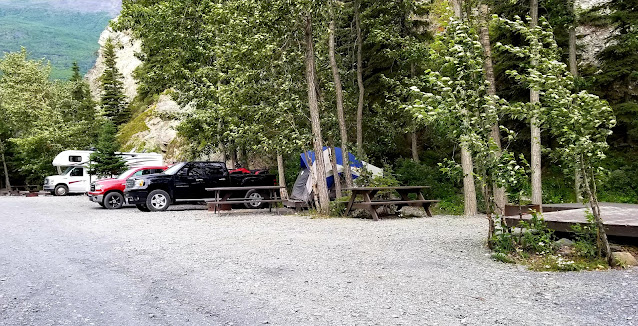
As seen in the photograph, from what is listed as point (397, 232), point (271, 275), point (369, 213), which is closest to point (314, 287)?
point (271, 275)

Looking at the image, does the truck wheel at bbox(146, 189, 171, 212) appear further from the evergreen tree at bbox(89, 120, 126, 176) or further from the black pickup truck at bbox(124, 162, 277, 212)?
the evergreen tree at bbox(89, 120, 126, 176)

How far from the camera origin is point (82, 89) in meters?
56.5

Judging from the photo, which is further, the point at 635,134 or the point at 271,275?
the point at 635,134

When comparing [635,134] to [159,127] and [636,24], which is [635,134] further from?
[159,127]

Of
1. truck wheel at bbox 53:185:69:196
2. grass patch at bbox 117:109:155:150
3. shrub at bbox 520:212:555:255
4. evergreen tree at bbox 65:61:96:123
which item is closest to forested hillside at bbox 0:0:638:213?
shrub at bbox 520:212:555:255

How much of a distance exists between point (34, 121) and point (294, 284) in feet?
134

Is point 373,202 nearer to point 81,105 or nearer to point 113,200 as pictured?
point 113,200

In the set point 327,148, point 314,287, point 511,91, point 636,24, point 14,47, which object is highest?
point 14,47

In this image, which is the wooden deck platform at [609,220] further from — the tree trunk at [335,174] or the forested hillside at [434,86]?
the tree trunk at [335,174]

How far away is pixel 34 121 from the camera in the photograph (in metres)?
39.9

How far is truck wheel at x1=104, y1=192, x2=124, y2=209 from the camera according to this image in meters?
19.9

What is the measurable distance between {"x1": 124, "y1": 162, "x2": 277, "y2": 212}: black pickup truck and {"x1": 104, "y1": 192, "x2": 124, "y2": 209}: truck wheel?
1653 millimetres

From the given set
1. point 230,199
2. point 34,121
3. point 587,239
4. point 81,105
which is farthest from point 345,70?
point 81,105

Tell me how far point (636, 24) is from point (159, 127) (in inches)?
1355
